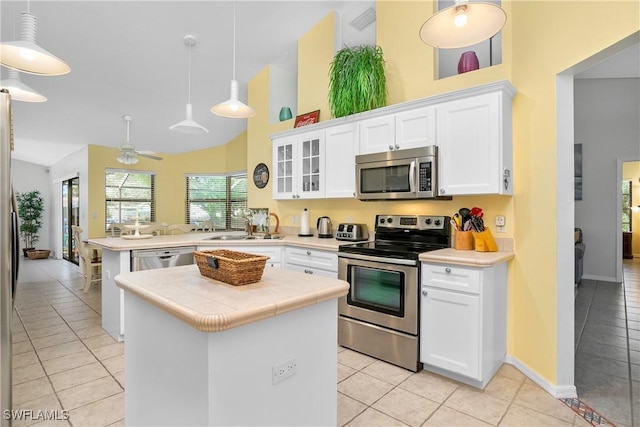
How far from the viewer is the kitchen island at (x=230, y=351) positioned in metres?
1.16

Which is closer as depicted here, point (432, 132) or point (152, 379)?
point (152, 379)

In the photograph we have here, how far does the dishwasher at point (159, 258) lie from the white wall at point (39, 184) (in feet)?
26.8

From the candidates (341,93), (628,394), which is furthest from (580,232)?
(341,93)

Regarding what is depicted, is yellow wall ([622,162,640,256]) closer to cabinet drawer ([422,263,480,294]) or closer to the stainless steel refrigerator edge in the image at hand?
cabinet drawer ([422,263,480,294])

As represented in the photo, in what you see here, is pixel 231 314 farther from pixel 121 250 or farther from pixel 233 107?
pixel 121 250

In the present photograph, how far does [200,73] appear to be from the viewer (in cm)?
457

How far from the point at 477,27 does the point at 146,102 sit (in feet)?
16.1

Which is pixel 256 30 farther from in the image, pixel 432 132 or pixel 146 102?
pixel 432 132

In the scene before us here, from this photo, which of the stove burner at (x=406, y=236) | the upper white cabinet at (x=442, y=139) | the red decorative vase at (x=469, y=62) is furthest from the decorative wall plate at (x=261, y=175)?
the red decorative vase at (x=469, y=62)

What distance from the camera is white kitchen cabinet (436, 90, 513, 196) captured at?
2.47 m

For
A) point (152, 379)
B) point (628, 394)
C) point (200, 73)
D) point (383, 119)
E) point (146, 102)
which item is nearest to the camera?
point (152, 379)

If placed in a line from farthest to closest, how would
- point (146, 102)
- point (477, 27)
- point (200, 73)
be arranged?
point (146, 102) → point (200, 73) → point (477, 27)

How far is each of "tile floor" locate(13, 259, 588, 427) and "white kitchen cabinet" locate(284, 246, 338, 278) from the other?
74cm

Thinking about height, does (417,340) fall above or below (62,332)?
above
